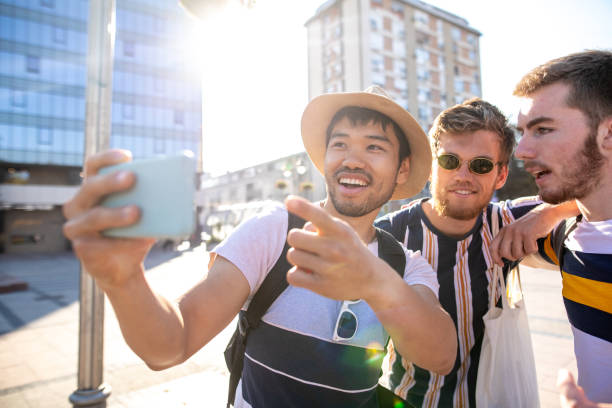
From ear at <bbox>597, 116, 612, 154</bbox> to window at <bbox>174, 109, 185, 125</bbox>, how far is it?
39.8 metres

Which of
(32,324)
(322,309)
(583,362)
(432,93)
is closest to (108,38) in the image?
(322,309)

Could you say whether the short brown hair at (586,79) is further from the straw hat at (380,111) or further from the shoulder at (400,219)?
the shoulder at (400,219)

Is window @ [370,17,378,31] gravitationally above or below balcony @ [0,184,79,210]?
above

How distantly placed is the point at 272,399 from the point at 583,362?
50.4 inches

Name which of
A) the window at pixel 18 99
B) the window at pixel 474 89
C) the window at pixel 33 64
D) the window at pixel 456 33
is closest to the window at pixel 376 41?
the window at pixel 456 33

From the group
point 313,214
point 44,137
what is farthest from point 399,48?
point 313,214

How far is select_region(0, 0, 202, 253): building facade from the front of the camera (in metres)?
30.0

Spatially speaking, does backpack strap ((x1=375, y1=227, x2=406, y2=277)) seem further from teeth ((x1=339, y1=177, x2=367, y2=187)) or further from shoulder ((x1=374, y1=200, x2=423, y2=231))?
shoulder ((x1=374, y1=200, x2=423, y2=231))

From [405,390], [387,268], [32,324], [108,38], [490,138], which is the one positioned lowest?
[32,324]

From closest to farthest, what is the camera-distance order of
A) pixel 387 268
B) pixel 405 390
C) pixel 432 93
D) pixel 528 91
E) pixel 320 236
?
1. pixel 320 236
2. pixel 387 268
3. pixel 528 91
4. pixel 405 390
5. pixel 432 93

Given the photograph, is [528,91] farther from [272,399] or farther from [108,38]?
[108,38]

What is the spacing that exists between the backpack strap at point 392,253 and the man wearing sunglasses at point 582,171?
744mm

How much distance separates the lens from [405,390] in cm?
224

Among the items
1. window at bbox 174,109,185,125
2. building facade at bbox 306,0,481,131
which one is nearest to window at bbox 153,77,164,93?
window at bbox 174,109,185,125
